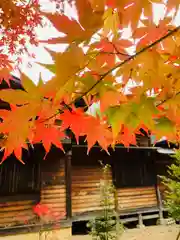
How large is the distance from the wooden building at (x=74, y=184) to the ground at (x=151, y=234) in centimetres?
49

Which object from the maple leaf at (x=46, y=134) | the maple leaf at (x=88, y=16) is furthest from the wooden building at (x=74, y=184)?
the maple leaf at (x=88, y=16)

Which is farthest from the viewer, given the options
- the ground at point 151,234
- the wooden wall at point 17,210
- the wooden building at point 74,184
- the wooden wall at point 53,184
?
the ground at point 151,234

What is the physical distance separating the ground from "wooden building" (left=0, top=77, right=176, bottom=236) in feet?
1.62

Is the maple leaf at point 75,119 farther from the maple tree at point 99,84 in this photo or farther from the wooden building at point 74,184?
the wooden building at point 74,184

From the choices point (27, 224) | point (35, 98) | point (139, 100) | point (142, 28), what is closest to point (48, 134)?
point (35, 98)

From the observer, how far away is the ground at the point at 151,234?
7.89m

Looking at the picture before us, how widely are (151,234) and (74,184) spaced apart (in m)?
3.63

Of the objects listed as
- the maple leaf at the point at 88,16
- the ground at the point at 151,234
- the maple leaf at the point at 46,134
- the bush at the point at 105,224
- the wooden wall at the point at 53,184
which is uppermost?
the maple leaf at the point at 88,16

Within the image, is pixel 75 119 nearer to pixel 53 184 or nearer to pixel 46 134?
pixel 46 134

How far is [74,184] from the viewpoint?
27.2 feet

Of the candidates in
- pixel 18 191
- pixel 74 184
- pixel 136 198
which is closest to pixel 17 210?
pixel 18 191

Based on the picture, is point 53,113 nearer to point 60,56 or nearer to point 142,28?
point 60,56

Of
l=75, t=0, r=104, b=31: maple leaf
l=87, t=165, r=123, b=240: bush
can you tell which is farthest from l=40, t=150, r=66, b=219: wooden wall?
l=75, t=0, r=104, b=31: maple leaf

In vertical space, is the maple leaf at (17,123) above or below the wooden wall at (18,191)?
above
